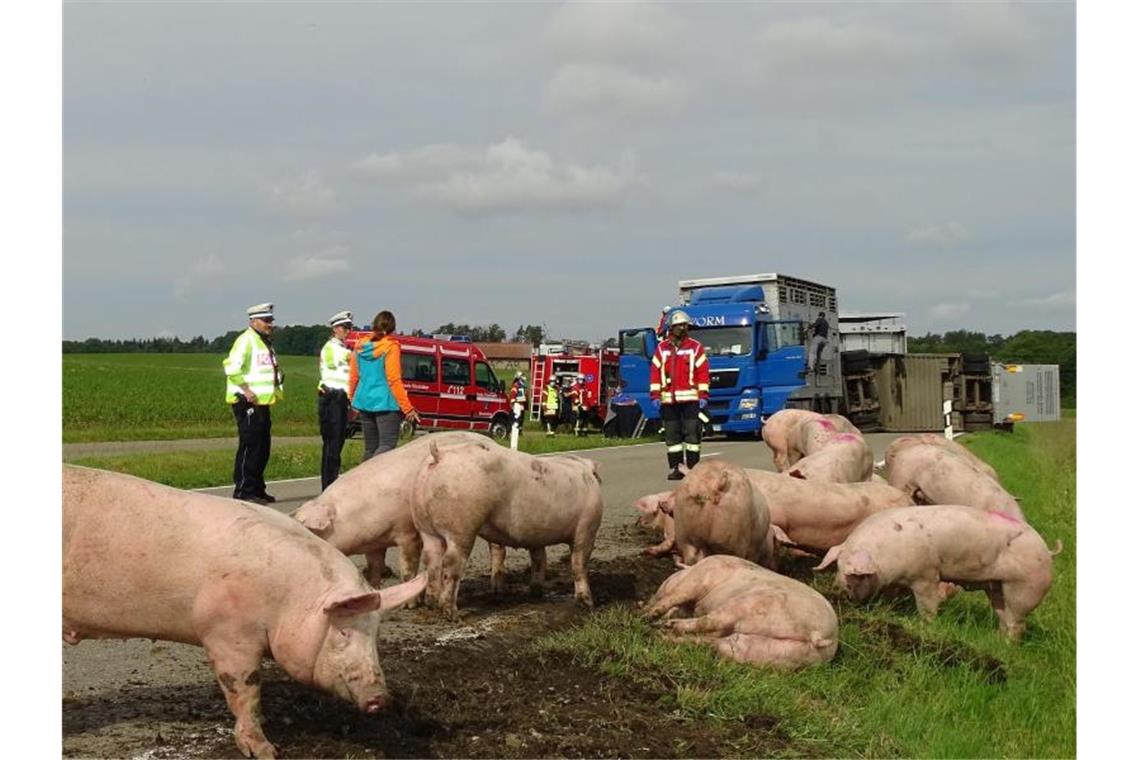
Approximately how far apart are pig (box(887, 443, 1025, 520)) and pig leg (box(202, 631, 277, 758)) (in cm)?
635

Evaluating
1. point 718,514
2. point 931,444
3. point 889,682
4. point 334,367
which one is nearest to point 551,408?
point 334,367

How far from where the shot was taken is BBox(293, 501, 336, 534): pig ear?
7.51 m

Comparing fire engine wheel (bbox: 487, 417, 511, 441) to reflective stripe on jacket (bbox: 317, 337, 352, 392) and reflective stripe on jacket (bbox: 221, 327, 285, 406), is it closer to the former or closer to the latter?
reflective stripe on jacket (bbox: 317, 337, 352, 392)

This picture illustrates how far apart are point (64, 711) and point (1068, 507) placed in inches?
520

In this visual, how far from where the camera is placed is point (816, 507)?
9422 millimetres

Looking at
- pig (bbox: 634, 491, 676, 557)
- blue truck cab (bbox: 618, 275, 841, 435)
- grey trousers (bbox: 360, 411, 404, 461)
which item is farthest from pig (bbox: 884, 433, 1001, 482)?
blue truck cab (bbox: 618, 275, 841, 435)

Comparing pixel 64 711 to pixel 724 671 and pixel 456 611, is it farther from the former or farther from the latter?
pixel 724 671

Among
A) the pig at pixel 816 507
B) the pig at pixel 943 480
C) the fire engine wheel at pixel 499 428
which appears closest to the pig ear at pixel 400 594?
the pig at pixel 816 507

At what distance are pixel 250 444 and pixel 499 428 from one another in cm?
2005

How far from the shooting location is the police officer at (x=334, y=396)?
13953 millimetres

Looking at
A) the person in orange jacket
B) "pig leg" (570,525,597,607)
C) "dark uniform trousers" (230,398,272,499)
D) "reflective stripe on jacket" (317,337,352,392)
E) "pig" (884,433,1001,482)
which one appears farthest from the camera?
"reflective stripe on jacket" (317,337,352,392)

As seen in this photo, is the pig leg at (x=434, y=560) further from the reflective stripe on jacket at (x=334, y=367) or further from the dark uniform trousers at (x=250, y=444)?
the reflective stripe on jacket at (x=334, y=367)

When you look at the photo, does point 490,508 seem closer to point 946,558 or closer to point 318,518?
point 318,518

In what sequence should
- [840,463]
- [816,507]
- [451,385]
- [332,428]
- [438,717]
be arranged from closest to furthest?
[438,717]
[816,507]
[840,463]
[332,428]
[451,385]
